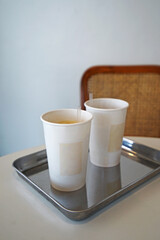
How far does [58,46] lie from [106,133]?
31.1 inches

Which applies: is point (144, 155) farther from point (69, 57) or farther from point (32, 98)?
point (32, 98)

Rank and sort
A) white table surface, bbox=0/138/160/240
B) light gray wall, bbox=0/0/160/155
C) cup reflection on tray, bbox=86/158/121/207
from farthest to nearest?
1. light gray wall, bbox=0/0/160/155
2. cup reflection on tray, bbox=86/158/121/207
3. white table surface, bbox=0/138/160/240

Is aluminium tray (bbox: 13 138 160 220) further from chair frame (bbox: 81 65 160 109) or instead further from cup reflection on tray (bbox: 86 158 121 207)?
chair frame (bbox: 81 65 160 109)

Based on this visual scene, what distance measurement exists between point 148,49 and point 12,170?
854 mm

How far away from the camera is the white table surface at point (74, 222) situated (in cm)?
40

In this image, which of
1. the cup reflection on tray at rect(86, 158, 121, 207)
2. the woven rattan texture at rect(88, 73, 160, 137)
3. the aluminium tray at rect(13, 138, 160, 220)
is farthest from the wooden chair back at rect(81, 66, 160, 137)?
the cup reflection on tray at rect(86, 158, 121, 207)

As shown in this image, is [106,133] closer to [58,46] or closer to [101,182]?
[101,182]

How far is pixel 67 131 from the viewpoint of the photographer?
1.52 feet

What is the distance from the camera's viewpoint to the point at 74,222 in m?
0.43

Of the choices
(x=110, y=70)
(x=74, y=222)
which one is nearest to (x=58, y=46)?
(x=110, y=70)

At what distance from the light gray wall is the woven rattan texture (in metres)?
0.09

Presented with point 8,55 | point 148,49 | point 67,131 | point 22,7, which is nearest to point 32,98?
point 8,55

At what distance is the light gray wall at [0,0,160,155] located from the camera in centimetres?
111

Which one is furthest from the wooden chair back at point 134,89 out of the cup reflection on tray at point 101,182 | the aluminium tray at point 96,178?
the cup reflection on tray at point 101,182
